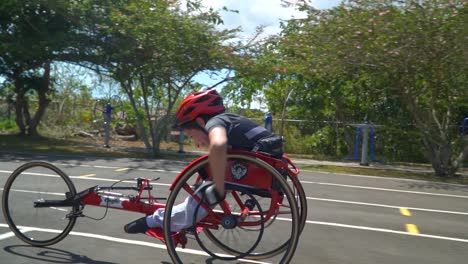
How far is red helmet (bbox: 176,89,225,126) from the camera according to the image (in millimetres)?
4508

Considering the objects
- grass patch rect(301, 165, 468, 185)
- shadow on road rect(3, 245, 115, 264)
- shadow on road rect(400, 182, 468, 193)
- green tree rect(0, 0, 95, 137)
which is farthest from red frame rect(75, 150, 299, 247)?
green tree rect(0, 0, 95, 137)

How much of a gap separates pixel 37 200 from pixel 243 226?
230 centimetres

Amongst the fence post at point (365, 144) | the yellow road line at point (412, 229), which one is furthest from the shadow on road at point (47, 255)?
the fence post at point (365, 144)

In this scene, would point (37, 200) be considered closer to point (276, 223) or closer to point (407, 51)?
point (276, 223)

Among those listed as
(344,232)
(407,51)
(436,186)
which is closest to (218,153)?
(344,232)

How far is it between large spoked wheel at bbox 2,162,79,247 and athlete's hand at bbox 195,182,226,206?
1.54 m

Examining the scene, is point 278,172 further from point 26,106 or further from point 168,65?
point 26,106

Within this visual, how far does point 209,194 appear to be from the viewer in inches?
169

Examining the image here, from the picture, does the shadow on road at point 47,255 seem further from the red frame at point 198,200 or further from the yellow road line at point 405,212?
the yellow road line at point 405,212

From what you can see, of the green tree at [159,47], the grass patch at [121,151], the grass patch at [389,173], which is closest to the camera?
the grass patch at [389,173]

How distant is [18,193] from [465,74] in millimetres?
10927

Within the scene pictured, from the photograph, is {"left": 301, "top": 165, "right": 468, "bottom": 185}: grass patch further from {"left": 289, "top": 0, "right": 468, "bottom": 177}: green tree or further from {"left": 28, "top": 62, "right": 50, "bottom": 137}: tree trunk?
{"left": 28, "top": 62, "right": 50, "bottom": 137}: tree trunk

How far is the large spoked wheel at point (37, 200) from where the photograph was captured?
5.43 meters

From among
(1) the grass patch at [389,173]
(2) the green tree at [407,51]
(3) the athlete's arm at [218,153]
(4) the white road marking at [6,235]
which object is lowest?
(4) the white road marking at [6,235]
